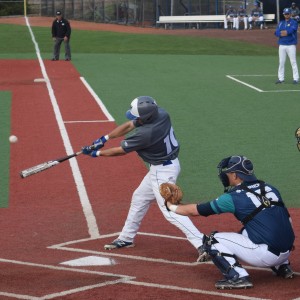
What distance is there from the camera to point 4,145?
1797 cm

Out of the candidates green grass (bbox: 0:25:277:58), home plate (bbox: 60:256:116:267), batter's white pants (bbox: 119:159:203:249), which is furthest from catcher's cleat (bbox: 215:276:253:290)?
green grass (bbox: 0:25:277:58)

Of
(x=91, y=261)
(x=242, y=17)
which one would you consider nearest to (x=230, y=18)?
(x=242, y=17)

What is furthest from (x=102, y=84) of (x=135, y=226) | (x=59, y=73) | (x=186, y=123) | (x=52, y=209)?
(x=135, y=226)

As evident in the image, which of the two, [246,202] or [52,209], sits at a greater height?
[246,202]

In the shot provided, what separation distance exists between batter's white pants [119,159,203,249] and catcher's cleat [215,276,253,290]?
124 cm

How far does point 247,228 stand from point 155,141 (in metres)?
1.84

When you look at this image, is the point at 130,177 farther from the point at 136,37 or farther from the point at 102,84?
the point at 136,37

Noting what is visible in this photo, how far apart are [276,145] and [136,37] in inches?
1246

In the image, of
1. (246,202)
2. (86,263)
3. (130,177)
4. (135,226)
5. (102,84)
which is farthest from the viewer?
(102,84)

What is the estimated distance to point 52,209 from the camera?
1289cm

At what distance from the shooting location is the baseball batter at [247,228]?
8.92 metres

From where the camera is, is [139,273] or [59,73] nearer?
[139,273]

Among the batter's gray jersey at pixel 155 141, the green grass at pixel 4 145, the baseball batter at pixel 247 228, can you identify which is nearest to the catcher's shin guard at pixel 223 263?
the baseball batter at pixel 247 228

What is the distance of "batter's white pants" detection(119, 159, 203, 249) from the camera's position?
10.2 metres
